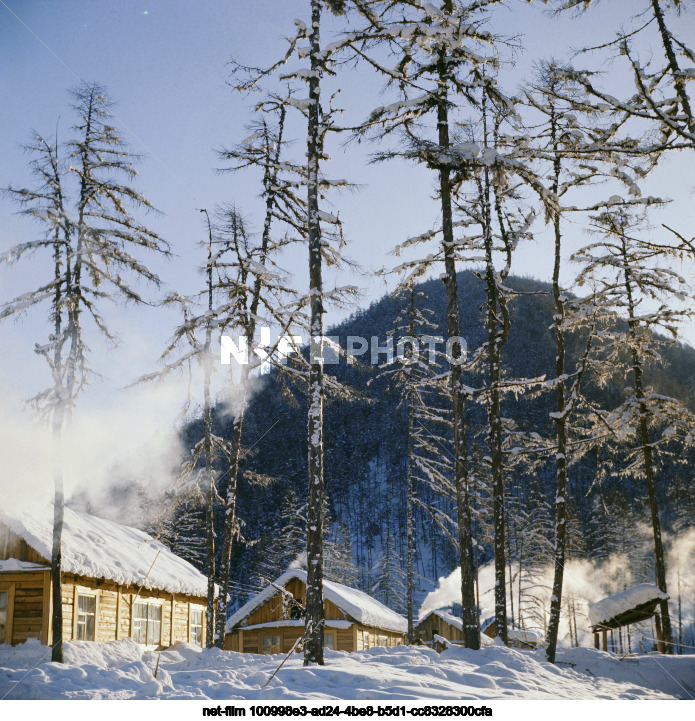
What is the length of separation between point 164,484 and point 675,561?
45.9 meters

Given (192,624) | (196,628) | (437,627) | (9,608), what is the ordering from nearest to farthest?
(9,608), (192,624), (196,628), (437,627)

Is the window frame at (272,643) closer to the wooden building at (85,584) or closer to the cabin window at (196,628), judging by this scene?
the cabin window at (196,628)

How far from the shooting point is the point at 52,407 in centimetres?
1308

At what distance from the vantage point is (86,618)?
18.3 m

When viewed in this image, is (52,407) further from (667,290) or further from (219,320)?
(667,290)

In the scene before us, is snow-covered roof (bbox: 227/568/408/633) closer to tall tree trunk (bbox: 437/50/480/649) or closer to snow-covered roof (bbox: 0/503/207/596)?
snow-covered roof (bbox: 0/503/207/596)

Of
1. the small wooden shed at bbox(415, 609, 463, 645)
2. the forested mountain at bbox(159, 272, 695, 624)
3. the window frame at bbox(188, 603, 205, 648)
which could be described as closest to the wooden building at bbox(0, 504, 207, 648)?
the window frame at bbox(188, 603, 205, 648)

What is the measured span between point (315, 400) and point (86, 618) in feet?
41.3

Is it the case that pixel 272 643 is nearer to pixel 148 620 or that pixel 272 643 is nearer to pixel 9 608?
pixel 148 620

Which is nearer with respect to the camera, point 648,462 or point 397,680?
point 397,680

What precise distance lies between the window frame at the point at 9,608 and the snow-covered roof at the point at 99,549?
130 centimetres

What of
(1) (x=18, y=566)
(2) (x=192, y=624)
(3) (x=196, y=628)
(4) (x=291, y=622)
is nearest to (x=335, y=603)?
(4) (x=291, y=622)

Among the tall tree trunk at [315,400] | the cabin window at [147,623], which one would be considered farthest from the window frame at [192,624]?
the tall tree trunk at [315,400]
